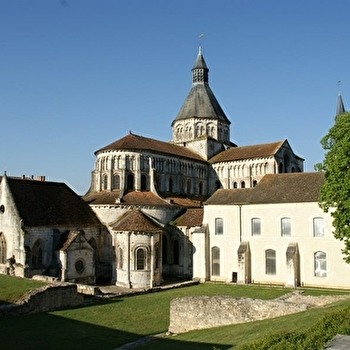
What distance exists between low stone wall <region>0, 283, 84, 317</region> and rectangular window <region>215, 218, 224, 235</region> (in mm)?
15599

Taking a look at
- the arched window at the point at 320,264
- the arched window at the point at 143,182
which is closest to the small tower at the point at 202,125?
the arched window at the point at 143,182

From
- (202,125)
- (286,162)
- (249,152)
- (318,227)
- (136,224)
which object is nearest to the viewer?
(318,227)

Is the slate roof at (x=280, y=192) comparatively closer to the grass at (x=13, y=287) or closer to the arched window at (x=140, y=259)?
the arched window at (x=140, y=259)

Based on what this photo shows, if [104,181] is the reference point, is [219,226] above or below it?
→ below

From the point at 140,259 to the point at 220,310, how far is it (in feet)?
62.8

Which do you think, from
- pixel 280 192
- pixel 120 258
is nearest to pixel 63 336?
pixel 120 258

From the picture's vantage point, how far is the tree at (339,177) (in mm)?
23703

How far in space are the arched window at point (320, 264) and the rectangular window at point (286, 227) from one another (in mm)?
2877

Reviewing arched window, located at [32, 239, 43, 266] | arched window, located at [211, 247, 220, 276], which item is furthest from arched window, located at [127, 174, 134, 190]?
arched window, located at [32, 239, 43, 266]

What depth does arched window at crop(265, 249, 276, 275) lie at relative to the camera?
123 feet

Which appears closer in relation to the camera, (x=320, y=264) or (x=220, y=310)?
(x=220, y=310)

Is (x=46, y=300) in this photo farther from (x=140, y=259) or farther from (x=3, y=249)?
(x=3, y=249)

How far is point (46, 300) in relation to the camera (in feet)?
92.0

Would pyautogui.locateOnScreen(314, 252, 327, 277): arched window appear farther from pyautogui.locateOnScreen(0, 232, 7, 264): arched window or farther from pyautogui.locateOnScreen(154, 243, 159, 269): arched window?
pyautogui.locateOnScreen(0, 232, 7, 264): arched window
